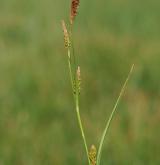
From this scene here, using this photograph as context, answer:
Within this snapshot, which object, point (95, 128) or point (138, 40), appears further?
point (138, 40)

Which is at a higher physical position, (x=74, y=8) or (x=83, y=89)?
(x=74, y=8)

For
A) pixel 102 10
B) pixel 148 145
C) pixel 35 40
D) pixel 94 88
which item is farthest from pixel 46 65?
pixel 102 10

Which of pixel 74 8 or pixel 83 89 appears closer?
pixel 74 8

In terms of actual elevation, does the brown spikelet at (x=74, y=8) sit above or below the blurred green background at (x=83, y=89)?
above

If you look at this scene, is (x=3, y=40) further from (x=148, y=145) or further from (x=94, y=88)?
(x=148, y=145)

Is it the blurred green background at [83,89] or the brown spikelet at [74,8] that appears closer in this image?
the brown spikelet at [74,8]

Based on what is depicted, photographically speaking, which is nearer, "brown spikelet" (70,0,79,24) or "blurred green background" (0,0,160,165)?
"brown spikelet" (70,0,79,24)

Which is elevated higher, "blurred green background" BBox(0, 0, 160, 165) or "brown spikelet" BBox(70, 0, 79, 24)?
"brown spikelet" BBox(70, 0, 79, 24)

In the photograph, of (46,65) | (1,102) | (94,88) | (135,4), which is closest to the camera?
(1,102)
